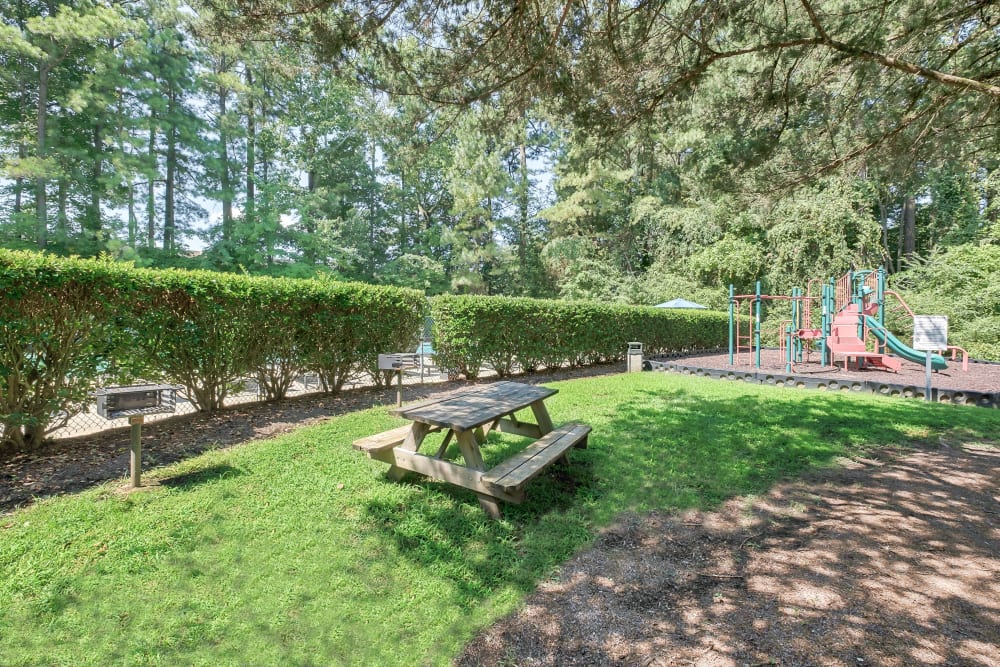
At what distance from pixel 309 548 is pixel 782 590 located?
2.75 m

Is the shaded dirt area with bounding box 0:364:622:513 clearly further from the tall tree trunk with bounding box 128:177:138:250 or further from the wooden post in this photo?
the tall tree trunk with bounding box 128:177:138:250

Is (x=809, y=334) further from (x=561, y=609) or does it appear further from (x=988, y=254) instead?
(x=561, y=609)

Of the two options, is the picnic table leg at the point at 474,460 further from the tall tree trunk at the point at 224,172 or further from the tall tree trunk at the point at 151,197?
the tall tree trunk at the point at 151,197

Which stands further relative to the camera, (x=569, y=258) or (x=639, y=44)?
(x=569, y=258)

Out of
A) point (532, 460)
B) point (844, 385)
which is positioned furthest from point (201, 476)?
point (844, 385)

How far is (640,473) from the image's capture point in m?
3.84

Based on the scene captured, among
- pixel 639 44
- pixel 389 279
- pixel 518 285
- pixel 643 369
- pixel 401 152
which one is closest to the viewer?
pixel 639 44

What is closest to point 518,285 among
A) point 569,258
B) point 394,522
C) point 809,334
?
point 569,258

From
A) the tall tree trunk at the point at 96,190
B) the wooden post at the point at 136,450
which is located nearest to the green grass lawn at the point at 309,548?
the wooden post at the point at 136,450

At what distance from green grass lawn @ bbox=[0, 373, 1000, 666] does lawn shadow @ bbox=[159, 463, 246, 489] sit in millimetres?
17

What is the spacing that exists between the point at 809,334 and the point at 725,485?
27.6ft

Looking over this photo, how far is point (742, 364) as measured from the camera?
36.6ft

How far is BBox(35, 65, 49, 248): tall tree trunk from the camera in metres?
13.8

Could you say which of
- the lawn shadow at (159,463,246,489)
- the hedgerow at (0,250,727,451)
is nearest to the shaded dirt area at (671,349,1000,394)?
the hedgerow at (0,250,727,451)
